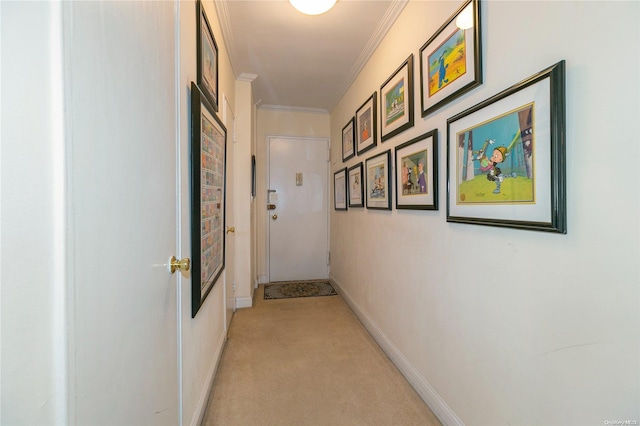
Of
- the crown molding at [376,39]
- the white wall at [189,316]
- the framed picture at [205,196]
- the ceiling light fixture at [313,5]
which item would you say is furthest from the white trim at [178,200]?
the crown molding at [376,39]

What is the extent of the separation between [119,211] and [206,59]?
1247 mm

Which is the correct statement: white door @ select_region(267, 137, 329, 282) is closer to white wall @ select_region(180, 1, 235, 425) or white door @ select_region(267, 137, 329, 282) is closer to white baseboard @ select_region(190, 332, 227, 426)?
white baseboard @ select_region(190, 332, 227, 426)

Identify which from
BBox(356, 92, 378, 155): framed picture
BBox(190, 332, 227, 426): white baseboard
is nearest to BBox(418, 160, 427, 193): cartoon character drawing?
BBox(356, 92, 378, 155): framed picture

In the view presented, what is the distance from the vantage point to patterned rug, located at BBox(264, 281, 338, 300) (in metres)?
3.32

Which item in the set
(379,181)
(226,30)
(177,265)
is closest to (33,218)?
(177,265)

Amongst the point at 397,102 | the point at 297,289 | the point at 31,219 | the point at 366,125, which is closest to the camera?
the point at 31,219

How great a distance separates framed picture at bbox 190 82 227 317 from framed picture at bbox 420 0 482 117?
1.20m

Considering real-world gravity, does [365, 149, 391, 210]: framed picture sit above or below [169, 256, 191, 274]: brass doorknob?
above

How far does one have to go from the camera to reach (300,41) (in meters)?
2.27

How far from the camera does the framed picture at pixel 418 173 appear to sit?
146 cm

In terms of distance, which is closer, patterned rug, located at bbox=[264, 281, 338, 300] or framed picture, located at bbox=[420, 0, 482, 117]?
framed picture, located at bbox=[420, 0, 482, 117]

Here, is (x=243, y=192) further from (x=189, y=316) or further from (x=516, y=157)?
(x=516, y=157)

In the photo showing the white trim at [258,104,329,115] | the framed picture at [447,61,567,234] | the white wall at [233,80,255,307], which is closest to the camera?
the framed picture at [447,61,567,234]

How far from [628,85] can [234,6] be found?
84.4 inches
